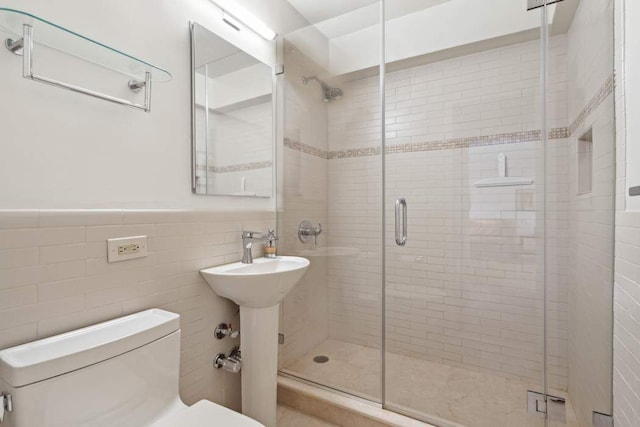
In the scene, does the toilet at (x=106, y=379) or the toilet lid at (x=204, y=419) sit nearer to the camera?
the toilet at (x=106, y=379)

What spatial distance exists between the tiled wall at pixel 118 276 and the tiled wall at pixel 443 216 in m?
0.87

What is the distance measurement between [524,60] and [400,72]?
28.5 inches

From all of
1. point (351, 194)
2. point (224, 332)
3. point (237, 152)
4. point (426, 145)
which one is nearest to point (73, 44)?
point (237, 152)

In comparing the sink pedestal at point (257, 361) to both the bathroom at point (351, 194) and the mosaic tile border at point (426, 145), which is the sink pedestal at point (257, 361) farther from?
the mosaic tile border at point (426, 145)

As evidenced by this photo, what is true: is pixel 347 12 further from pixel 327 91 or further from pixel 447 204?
pixel 447 204

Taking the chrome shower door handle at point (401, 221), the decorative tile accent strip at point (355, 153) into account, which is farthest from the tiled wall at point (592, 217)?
the decorative tile accent strip at point (355, 153)

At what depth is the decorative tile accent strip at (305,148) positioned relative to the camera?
2.25 m

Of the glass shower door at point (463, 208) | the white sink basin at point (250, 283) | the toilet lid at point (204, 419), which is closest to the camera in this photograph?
the toilet lid at point (204, 419)

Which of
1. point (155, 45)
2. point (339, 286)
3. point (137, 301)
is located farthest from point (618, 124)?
point (137, 301)

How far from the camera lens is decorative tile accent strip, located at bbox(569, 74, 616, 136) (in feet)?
4.79

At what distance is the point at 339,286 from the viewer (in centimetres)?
232

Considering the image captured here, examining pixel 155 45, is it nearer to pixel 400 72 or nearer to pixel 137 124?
pixel 137 124

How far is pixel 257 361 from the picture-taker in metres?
1.60

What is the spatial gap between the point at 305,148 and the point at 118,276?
146 cm
